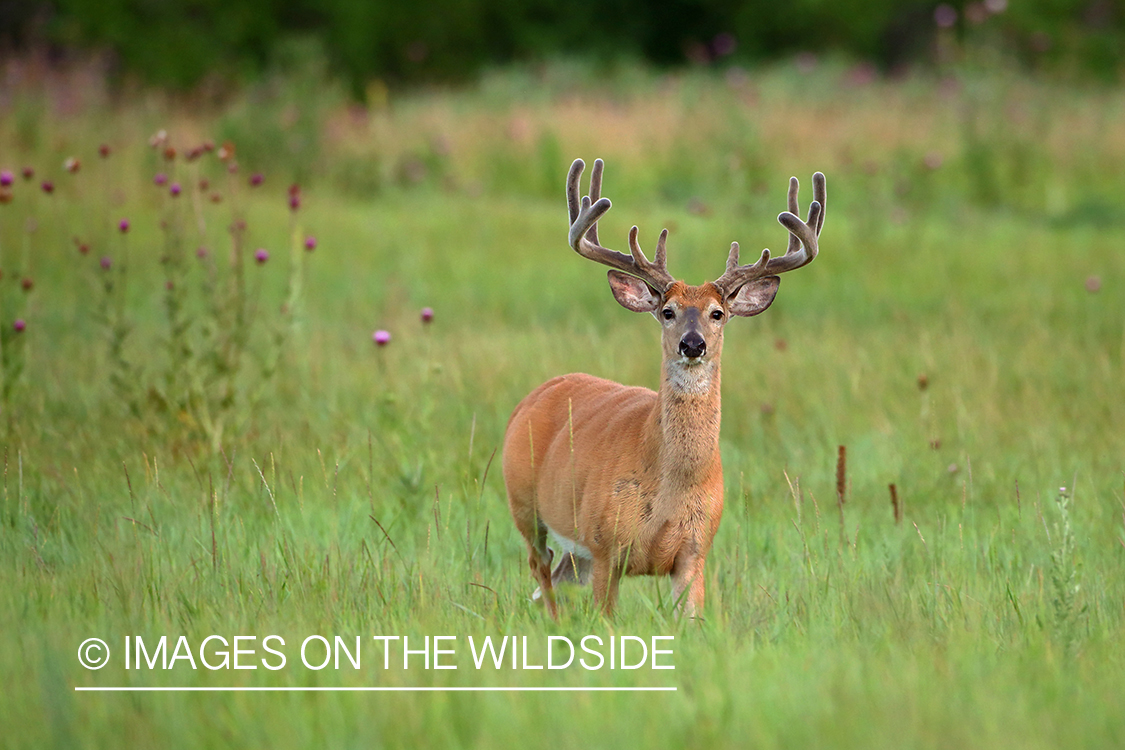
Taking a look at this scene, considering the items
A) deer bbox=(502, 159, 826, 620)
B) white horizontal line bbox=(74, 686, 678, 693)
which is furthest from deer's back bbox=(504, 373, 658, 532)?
white horizontal line bbox=(74, 686, 678, 693)

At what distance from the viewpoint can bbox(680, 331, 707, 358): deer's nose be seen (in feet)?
12.5

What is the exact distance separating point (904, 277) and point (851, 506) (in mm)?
4670

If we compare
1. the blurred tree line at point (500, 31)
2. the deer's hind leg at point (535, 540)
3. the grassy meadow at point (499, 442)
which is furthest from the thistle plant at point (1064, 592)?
the blurred tree line at point (500, 31)

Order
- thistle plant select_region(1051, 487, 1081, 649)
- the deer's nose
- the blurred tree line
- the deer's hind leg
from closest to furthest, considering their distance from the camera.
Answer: thistle plant select_region(1051, 487, 1081, 649) < the deer's nose < the deer's hind leg < the blurred tree line

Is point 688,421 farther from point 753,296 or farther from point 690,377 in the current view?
point 753,296

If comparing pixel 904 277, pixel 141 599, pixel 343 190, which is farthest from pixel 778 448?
pixel 343 190

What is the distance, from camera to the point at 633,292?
4.18 metres

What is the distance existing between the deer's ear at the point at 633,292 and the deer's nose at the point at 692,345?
342 millimetres

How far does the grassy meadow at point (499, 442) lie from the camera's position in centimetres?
305

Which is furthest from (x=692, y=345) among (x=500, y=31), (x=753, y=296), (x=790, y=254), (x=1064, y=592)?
(x=500, y=31)

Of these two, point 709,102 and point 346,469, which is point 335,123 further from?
point 346,469

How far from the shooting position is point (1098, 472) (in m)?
5.50

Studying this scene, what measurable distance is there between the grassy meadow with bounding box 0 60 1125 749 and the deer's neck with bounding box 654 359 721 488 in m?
0.40

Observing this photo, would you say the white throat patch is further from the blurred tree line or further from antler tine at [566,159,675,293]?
the blurred tree line
